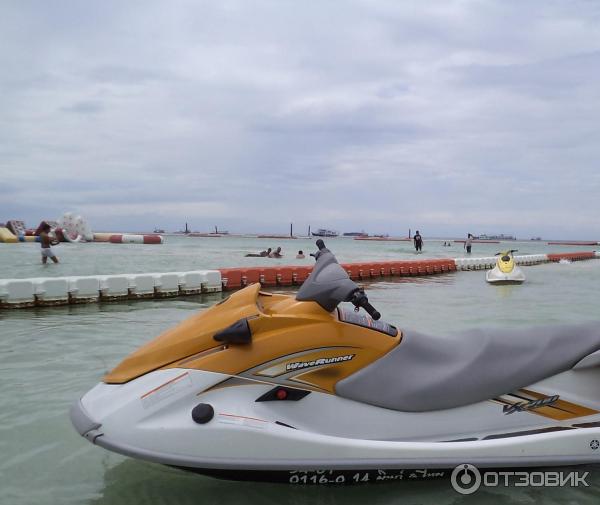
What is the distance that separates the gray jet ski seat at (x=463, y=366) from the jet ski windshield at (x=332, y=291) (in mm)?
344

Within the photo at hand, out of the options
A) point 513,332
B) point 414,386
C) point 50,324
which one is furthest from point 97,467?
point 50,324

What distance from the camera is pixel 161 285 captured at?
1162 cm

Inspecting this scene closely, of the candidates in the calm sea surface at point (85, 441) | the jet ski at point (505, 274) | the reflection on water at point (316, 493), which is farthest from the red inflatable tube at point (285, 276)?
the reflection on water at point (316, 493)

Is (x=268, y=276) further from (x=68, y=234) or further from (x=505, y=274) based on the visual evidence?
(x=68, y=234)

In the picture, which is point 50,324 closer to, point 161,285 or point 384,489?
point 161,285

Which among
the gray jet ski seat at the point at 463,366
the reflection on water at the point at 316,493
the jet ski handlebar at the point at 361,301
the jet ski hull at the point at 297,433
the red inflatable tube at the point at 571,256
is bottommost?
the red inflatable tube at the point at 571,256

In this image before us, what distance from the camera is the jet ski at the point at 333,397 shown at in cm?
239

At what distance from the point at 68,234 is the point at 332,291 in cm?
5472

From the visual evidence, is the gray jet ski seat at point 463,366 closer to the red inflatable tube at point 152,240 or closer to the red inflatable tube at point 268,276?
the red inflatable tube at point 268,276

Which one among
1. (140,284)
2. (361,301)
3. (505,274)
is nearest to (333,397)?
(361,301)

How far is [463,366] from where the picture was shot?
273cm

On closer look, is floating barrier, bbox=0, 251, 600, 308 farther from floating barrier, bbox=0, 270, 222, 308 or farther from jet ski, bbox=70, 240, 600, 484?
jet ski, bbox=70, 240, 600, 484

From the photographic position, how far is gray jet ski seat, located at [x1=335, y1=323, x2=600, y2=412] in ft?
8.59

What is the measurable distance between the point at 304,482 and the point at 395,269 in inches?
660
